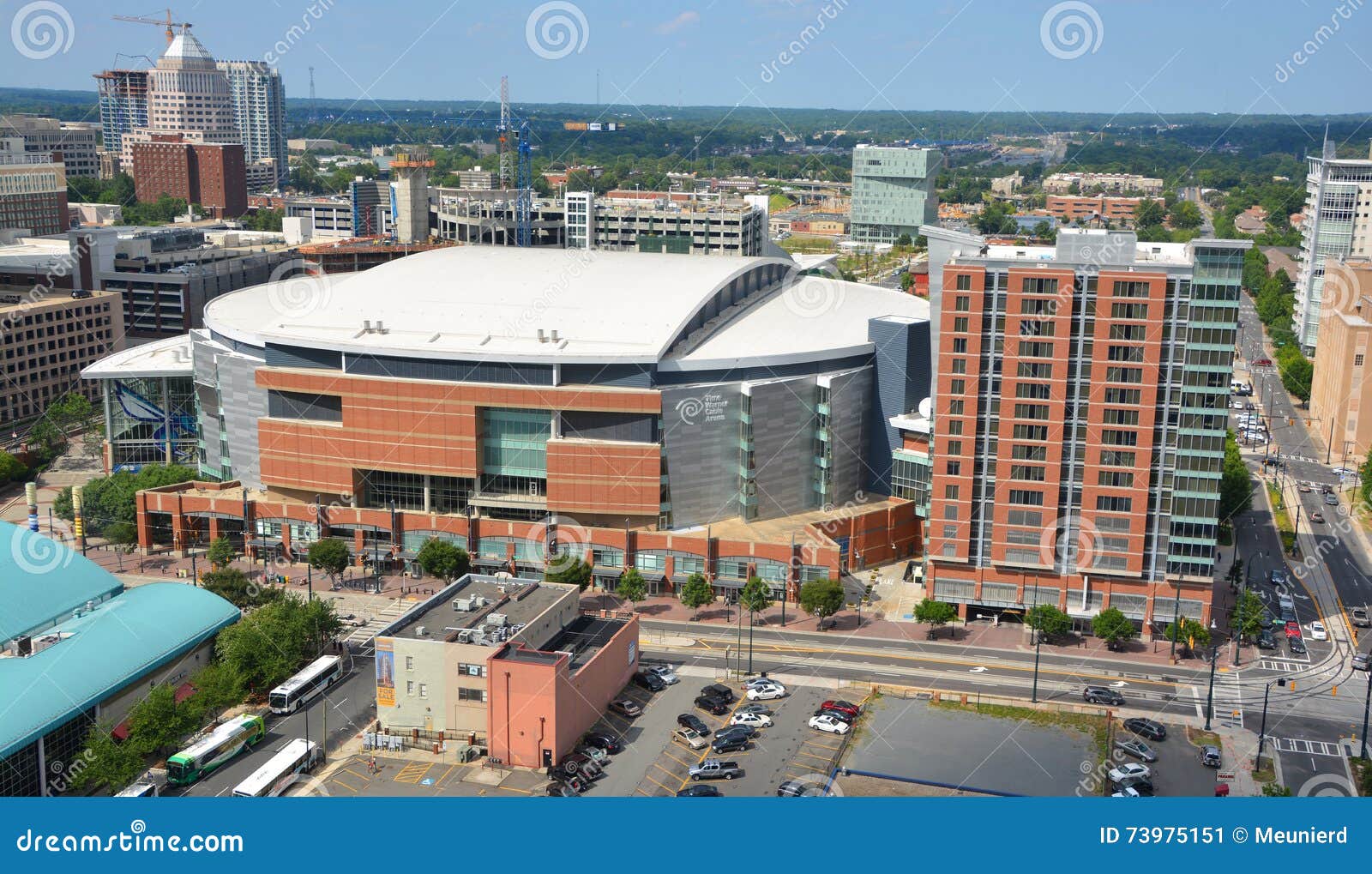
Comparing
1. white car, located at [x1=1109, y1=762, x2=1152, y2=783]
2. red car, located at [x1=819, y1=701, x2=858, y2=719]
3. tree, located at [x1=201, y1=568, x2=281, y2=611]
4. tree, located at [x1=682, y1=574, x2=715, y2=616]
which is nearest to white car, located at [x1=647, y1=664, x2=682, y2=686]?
red car, located at [x1=819, y1=701, x2=858, y2=719]

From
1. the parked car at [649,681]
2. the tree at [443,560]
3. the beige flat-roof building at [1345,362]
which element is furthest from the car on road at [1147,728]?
the beige flat-roof building at [1345,362]

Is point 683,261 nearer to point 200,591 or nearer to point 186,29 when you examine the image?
point 200,591

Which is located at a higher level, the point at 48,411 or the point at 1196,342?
the point at 1196,342

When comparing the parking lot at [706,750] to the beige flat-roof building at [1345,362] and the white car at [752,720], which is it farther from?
the beige flat-roof building at [1345,362]

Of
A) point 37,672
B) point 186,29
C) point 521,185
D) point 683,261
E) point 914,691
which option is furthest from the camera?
point 186,29

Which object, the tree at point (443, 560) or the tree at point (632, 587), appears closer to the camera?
the tree at point (632, 587)

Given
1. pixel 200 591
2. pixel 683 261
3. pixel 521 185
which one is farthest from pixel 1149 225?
pixel 200 591
